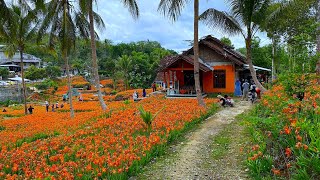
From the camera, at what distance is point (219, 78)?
27047 millimetres

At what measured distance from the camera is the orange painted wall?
2650 centimetres

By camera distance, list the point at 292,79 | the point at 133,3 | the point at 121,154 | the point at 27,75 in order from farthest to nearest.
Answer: the point at 27,75, the point at 133,3, the point at 292,79, the point at 121,154

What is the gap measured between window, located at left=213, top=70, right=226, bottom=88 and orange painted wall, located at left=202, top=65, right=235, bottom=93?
0.28 metres

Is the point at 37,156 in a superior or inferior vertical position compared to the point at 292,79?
inferior

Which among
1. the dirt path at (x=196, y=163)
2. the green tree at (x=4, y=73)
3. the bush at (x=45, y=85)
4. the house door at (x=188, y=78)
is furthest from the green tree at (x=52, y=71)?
the dirt path at (x=196, y=163)

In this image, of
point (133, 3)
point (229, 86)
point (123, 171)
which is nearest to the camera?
point (123, 171)

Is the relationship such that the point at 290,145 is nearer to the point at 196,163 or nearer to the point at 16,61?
the point at 196,163

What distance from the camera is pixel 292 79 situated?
31.0 feet

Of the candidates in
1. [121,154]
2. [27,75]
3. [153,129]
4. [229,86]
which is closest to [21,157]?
Answer: [121,154]

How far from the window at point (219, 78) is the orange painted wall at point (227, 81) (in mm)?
278

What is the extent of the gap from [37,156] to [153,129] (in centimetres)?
381

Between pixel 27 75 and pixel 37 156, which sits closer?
pixel 37 156

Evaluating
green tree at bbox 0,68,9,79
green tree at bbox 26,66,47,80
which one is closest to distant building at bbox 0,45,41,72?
green tree at bbox 0,68,9,79

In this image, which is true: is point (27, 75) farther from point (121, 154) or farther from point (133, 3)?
point (121, 154)
